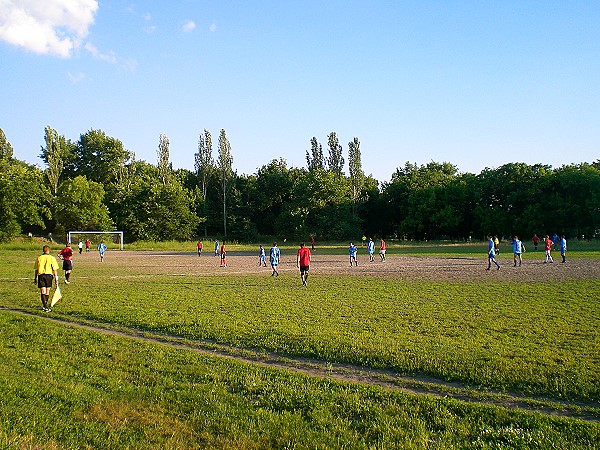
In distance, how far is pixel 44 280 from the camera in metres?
13.3

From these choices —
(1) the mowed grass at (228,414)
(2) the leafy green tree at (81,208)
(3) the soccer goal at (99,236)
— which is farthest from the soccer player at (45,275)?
(2) the leafy green tree at (81,208)

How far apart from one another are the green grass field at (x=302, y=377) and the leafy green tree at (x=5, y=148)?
274ft

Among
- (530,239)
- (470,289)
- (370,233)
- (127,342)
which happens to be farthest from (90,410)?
(370,233)

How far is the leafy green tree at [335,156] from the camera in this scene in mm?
92188

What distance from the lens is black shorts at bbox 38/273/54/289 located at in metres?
13.3

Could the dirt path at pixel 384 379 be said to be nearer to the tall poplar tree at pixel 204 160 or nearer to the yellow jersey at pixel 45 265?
the yellow jersey at pixel 45 265

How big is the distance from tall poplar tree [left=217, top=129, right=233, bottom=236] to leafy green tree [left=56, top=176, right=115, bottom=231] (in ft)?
64.8

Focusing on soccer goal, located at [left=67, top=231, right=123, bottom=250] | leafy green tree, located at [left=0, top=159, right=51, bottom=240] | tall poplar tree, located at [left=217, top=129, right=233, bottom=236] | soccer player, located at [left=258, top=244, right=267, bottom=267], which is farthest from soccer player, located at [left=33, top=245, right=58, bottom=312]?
tall poplar tree, located at [left=217, top=129, right=233, bottom=236]

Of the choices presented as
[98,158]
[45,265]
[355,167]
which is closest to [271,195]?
[355,167]

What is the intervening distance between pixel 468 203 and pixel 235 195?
129ft

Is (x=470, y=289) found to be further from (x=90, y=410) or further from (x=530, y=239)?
(x=530, y=239)

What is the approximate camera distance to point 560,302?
13.4m

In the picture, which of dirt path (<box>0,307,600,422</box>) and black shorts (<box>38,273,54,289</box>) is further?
black shorts (<box>38,273,54,289</box>)

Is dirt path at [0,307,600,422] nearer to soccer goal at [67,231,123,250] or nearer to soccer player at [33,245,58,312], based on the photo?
soccer player at [33,245,58,312]
